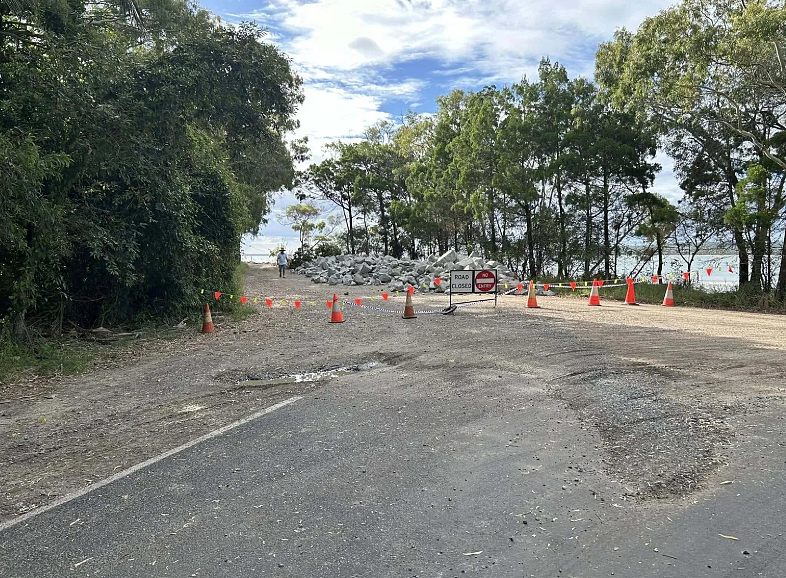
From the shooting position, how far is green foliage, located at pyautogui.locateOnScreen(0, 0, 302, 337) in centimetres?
828

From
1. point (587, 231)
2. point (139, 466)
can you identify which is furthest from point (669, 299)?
point (139, 466)

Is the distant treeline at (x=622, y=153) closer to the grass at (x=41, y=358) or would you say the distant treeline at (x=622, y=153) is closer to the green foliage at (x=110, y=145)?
the green foliage at (x=110, y=145)

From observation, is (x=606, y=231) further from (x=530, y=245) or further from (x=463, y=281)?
(x=463, y=281)

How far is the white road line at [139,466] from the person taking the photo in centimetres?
373

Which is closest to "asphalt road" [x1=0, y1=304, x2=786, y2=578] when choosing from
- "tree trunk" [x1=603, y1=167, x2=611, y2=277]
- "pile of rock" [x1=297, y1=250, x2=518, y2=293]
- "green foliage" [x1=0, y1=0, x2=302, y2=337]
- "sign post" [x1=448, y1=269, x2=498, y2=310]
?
"green foliage" [x1=0, y1=0, x2=302, y2=337]

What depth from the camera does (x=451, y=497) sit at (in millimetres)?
3793

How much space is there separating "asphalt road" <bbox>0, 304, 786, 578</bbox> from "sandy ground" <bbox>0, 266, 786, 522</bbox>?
0.09m

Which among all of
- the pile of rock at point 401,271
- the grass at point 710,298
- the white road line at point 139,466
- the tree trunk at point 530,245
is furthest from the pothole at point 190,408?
the tree trunk at point 530,245

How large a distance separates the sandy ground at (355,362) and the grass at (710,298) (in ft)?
10.6

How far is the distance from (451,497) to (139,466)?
252 centimetres

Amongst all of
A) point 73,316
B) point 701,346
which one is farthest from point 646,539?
point 73,316

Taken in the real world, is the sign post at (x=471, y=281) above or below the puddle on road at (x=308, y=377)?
above

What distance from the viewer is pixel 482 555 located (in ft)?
10.1

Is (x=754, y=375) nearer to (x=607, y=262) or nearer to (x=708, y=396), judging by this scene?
(x=708, y=396)
